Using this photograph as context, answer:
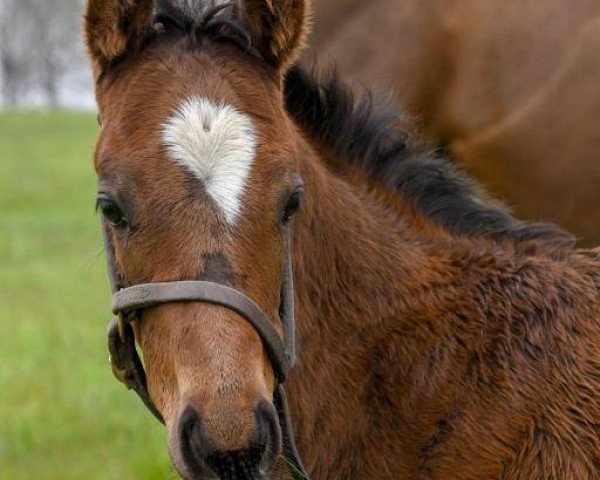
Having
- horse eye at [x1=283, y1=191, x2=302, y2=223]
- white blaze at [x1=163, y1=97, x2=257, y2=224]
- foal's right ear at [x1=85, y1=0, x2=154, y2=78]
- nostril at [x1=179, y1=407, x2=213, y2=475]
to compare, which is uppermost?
foal's right ear at [x1=85, y1=0, x2=154, y2=78]

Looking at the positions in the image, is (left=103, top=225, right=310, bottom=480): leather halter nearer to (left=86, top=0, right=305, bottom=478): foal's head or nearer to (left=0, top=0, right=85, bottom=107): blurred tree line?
(left=86, top=0, right=305, bottom=478): foal's head

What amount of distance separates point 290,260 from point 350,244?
0.34m

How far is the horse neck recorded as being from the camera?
3.40 metres

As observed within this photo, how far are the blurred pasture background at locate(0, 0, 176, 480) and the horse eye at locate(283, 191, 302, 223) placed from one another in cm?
64

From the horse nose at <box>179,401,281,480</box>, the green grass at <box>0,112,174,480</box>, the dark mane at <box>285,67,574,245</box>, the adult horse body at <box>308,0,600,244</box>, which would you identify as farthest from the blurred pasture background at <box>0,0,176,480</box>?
the adult horse body at <box>308,0,600,244</box>

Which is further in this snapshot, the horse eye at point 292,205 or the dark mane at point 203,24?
the dark mane at point 203,24

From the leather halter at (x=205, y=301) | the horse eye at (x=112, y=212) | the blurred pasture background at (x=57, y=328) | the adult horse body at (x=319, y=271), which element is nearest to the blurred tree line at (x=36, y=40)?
the blurred pasture background at (x=57, y=328)

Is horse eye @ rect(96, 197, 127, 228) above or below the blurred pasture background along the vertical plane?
above

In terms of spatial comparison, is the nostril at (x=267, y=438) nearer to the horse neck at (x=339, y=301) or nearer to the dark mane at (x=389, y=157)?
the horse neck at (x=339, y=301)

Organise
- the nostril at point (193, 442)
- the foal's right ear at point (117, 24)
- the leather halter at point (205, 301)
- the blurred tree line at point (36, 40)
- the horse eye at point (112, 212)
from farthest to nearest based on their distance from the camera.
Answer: the blurred tree line at point (36, 40), the foal's right ear at point (117, 24), the horse eye at point (112, 212), the leather halter at point (205, 301), the nostril at point (193, 442)

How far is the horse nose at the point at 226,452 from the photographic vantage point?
9.09ft

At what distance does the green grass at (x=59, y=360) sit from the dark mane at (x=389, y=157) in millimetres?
823

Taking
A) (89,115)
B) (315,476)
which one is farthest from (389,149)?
(89,115)

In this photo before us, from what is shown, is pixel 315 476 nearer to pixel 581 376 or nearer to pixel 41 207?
pixel 581 376
